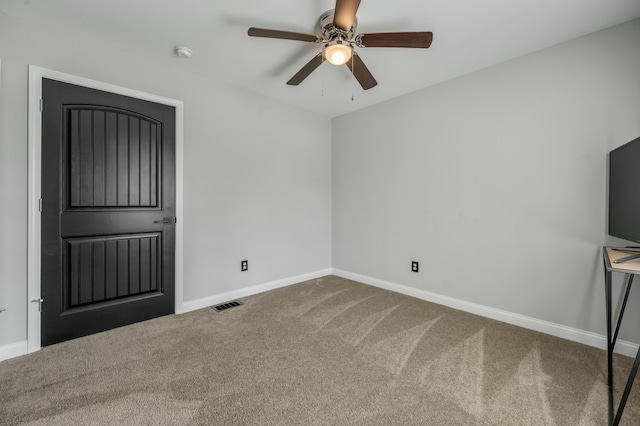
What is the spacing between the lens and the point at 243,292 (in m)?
3.24

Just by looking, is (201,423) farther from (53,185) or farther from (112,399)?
(53,185)

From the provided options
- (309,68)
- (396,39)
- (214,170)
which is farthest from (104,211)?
(396,39)

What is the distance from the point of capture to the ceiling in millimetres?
1887

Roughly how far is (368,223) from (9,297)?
3.33m

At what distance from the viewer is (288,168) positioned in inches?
145

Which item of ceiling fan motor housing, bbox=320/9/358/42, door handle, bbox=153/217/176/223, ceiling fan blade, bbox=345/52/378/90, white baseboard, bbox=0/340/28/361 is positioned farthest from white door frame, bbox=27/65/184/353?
ceiling fan blade, bbox=345/52/378/90

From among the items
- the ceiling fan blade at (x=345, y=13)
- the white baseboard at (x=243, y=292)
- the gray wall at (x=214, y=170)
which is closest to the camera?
the ceiling fan blade at (x=345, y=13)

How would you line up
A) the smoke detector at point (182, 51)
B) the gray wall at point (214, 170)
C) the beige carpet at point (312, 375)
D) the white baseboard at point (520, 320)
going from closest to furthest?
the beige carpet at point (312, 375)
the gray wall at point (214, 170)
the white baseboard at point (520, 320)
the smoke detector at point (182, 51)

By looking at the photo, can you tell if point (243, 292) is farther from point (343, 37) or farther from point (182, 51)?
point (343, 37)

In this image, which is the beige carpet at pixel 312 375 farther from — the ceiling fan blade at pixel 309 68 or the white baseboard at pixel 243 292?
the ceiling fan blade at pixel 309 68

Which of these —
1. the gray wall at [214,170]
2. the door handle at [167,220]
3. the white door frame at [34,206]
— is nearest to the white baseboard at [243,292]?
the gray wall at [214,170]

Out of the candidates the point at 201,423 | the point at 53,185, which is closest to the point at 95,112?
the point at 53,185

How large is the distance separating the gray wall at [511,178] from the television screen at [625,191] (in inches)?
8.0

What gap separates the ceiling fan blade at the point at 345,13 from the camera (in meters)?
1.57
